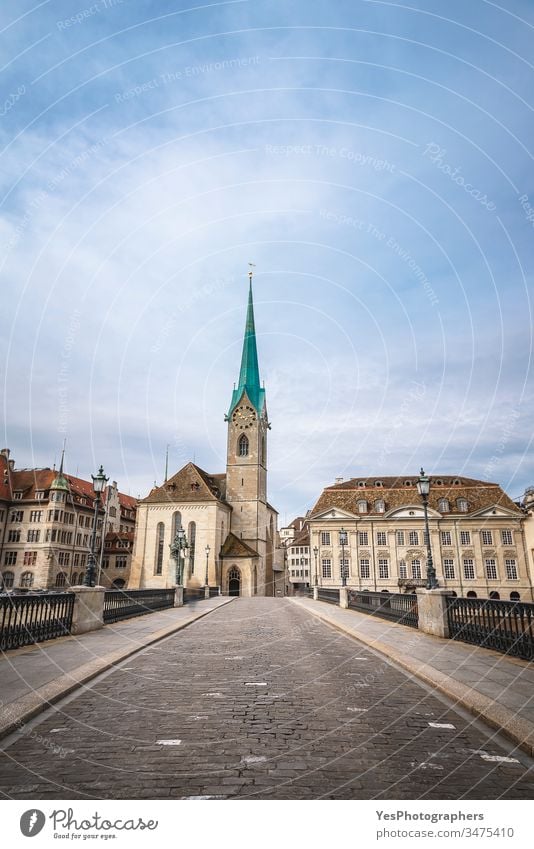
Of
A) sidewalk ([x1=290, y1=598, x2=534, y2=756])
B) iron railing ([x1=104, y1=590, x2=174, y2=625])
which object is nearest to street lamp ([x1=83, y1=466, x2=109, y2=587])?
iron railing ([x1=104, y1=590, x2=174, y2=625])

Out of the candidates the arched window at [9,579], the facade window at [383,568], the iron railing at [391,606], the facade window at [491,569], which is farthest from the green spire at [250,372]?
the iron railing at [391,606]

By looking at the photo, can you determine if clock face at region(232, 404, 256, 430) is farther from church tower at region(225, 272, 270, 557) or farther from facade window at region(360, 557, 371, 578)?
facade window at region(360, 557, 371, 578)

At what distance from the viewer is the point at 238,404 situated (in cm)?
6675

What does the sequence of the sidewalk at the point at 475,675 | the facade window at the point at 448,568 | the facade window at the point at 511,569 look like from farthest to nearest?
the facade window at the point at 448,568 < the facade window at the point at 511,569 < the sidewalk at the point at 475,675

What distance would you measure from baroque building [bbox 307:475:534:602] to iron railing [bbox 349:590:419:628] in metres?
31.1

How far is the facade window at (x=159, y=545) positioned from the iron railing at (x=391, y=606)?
113 ft

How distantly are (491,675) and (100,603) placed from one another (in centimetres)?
1085

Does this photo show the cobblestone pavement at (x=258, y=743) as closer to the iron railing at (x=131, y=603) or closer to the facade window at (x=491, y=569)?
the iron railing at (x=131, y=603)

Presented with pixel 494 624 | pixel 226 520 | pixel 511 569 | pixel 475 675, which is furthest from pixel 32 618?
pixel 511 569

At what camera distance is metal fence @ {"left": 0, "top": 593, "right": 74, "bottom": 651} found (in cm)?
998

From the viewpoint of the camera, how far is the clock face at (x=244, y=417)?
65750mm

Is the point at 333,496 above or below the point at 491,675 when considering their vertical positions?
above

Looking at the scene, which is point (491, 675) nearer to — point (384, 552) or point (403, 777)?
point (403, 777)
